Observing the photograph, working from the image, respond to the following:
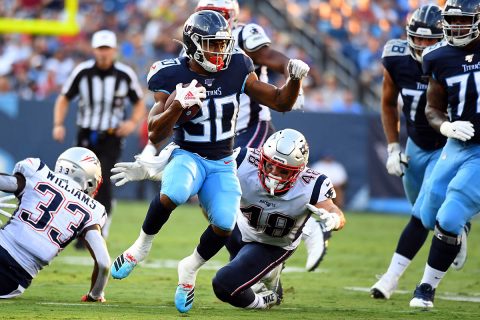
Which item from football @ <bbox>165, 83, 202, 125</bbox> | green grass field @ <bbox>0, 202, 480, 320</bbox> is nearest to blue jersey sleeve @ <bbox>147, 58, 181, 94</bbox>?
football @ <bbox>165, 83, 202, 125</bbox>

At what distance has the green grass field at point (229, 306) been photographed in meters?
5.62

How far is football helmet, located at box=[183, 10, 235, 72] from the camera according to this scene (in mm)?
5895

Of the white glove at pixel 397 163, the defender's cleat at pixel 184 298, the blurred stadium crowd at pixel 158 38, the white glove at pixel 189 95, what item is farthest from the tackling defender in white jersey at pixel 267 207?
the blurred stadium crowd at pixel 158 38

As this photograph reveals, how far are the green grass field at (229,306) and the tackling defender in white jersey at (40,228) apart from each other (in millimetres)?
174

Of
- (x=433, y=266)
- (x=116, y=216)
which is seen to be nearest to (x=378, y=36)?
(x=116, y=216)

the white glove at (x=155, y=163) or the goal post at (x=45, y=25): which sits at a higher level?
the white glove at (x=155, y=163)

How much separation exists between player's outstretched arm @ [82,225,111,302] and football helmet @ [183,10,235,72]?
1.18 metres

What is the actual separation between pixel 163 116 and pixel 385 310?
1.78m

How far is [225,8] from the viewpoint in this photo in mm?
7414

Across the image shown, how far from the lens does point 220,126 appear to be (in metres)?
6.07

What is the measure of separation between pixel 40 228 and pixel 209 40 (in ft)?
4.84

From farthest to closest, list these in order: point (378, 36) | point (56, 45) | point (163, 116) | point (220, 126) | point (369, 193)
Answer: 1. point (378, 36)
2. point (56, 45)
3. point (369, 193)
4. point (220, 126)
5. point (163, 116)

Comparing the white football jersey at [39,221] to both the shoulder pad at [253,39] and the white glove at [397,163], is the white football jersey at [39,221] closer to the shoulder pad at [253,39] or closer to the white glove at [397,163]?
the shoulder pad at [253,39]

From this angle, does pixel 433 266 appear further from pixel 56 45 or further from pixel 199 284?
pixel 56 45
